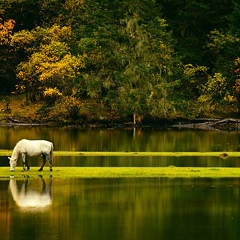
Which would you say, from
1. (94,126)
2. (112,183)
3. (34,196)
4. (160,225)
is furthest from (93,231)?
(94,126)

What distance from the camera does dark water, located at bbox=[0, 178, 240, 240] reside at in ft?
68.9

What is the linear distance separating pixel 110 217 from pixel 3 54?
58720mm

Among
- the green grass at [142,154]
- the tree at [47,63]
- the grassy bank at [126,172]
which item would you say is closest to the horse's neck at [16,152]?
the grassy bank at [126,172]

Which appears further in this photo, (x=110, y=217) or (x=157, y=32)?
(x=157, y=32)

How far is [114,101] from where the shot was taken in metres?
73.5

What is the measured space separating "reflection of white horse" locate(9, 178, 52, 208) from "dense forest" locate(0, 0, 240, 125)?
4308 cm

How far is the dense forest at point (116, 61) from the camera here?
7388 centimetres

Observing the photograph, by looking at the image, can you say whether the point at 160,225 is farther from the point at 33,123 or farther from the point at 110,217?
the point at 33,123

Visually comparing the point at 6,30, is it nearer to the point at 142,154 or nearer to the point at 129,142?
the point at 129,142

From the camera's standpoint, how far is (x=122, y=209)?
81.6 feet

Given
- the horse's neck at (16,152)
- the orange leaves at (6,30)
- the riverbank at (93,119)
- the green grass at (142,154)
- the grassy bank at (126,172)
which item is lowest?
the grassy bank at (126,172)

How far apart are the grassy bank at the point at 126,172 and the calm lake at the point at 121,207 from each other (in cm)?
101

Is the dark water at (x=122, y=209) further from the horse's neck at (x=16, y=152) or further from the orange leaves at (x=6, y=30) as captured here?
the orange leaves at (x=6, y=30)

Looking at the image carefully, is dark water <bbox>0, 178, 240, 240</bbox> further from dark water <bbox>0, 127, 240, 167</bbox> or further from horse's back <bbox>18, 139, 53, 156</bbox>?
dark water <bbox>0, 127, 240, 167</bbox>
